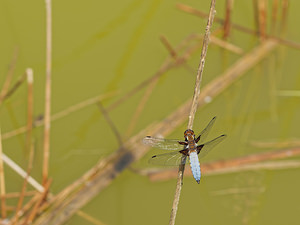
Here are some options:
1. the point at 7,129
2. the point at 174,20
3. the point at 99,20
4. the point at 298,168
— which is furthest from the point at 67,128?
the point at 298,168

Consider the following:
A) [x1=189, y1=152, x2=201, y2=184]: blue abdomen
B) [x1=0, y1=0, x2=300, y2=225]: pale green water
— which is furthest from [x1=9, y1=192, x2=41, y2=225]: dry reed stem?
[x1=189, y1=152, x2=201, y2=184]: blue abdomen

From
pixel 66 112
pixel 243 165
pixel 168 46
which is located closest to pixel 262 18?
pixel 168 46

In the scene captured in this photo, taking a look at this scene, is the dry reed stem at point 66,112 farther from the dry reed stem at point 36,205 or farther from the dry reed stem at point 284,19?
the dry reed stem at point 284,19

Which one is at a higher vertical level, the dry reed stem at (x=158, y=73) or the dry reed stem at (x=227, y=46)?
the dry reed stem at (x=227, y=46)

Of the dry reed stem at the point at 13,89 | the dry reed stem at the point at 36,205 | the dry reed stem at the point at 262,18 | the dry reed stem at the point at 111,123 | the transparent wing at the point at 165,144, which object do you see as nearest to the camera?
the transparent wing at the point at 165,144

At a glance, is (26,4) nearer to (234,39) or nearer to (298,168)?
(234,39)

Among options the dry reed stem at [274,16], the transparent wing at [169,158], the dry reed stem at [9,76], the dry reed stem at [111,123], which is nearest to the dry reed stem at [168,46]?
the dry reed stem at [111,123]
